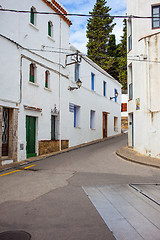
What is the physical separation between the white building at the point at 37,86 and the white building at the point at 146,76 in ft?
15.0

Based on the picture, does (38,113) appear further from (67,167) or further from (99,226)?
(99,226)

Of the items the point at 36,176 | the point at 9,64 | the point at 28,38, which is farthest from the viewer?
the point at 28,38

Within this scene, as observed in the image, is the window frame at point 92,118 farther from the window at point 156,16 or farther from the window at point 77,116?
the window at point 156,16

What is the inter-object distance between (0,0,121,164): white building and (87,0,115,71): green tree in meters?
19.9

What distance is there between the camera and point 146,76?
541 inches

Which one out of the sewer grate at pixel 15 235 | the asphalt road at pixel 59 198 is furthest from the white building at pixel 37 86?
the sewer grate at pixel 15 235

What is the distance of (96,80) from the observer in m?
22.4

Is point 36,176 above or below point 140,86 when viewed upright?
below

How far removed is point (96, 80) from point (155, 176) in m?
14.9

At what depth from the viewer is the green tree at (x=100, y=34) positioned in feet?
128

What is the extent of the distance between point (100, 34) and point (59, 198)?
123ft

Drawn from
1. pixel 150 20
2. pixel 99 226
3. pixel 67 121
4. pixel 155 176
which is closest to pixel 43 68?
pixel 67 121

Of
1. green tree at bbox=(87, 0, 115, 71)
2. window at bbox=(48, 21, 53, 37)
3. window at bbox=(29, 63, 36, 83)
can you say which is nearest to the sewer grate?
window at bbox=(29, 63, 36, 83)

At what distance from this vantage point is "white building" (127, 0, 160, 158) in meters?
13.2
